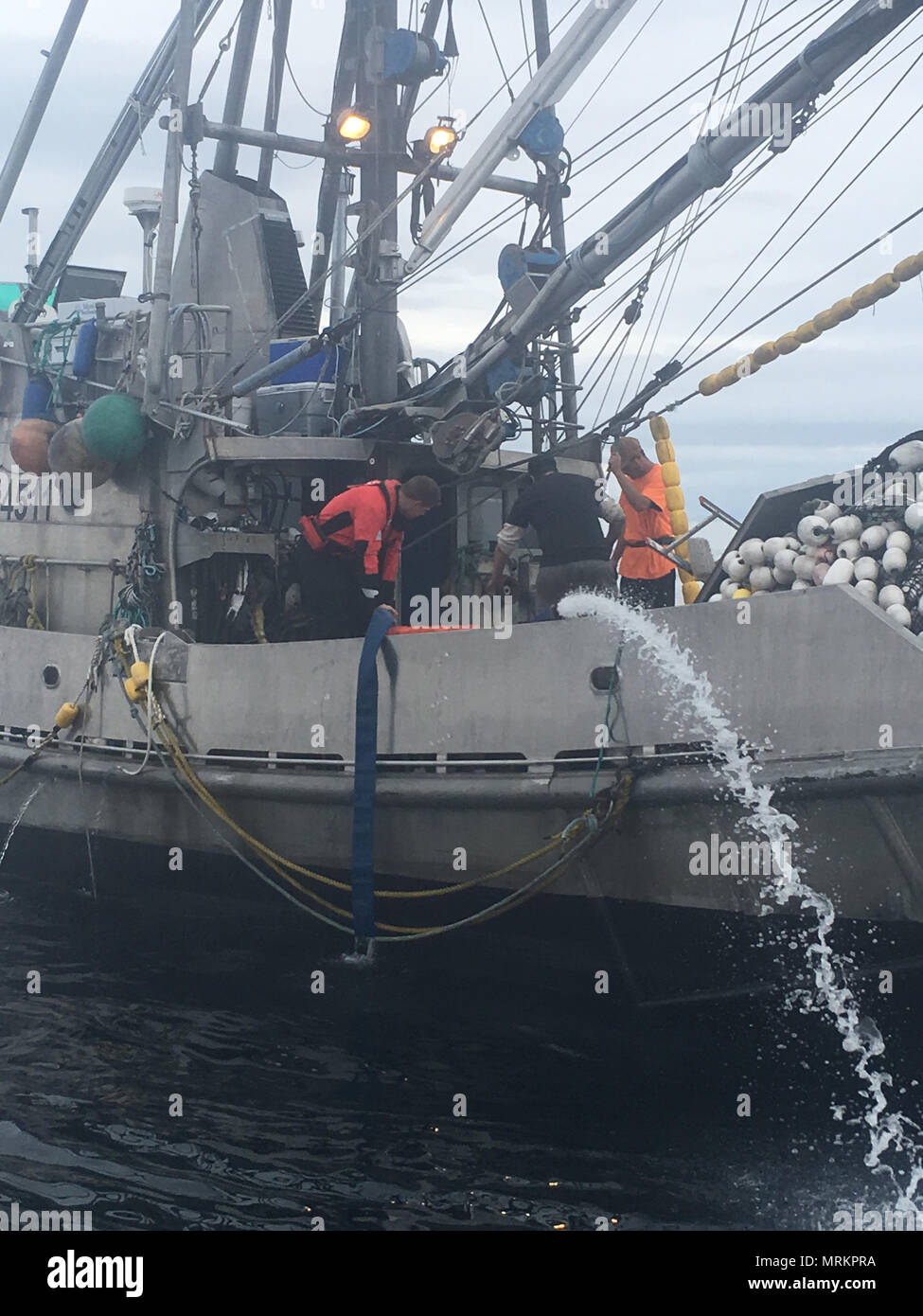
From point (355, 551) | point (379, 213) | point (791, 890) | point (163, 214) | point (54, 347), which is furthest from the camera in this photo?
point (54, 347)

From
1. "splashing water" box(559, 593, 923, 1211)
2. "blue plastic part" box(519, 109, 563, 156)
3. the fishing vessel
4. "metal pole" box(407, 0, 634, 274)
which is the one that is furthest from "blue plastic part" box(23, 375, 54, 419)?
"splashing water" box(559, 593, 923, 1211)

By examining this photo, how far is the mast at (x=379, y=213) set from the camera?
995cm

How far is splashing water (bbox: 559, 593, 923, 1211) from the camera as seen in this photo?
563 centimetres

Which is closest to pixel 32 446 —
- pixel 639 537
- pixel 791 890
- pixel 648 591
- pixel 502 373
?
pixel 502 373

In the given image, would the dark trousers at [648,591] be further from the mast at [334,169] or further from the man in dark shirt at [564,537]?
the mast at [334,169]

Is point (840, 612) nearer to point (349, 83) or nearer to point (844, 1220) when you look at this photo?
point (844, 1220)

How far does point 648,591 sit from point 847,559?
2.60 m

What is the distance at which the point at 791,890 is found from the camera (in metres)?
5.90

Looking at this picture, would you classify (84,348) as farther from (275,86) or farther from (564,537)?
(564,537)

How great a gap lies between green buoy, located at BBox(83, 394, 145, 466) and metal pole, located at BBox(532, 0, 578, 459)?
9.20 feet

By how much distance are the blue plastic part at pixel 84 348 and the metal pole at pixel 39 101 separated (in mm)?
2704

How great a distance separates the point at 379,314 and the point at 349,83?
2058 mm

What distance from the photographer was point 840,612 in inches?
225
